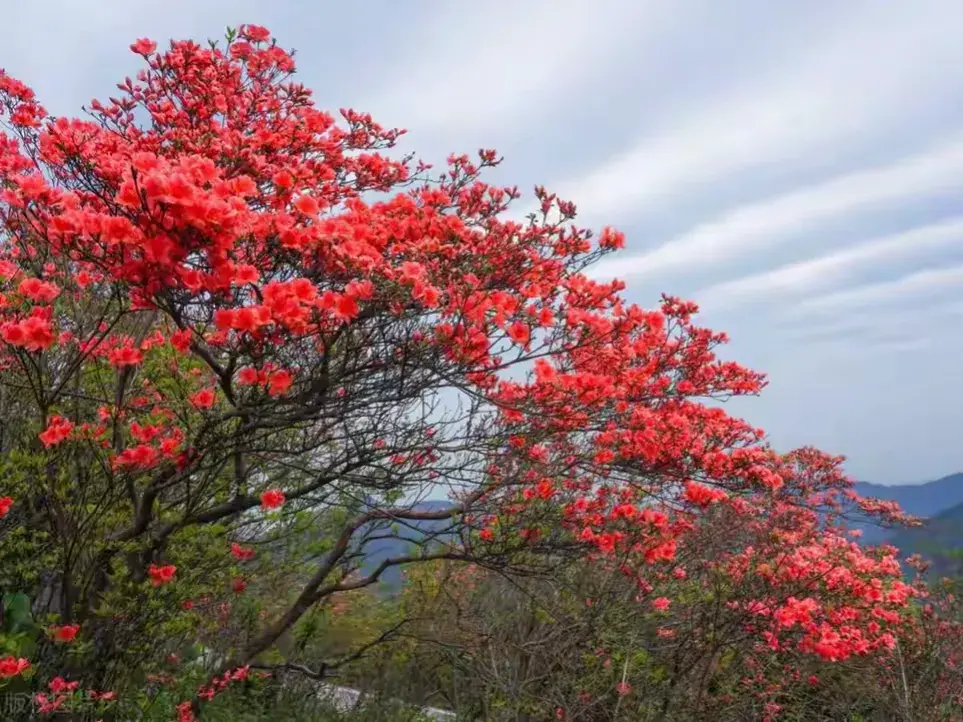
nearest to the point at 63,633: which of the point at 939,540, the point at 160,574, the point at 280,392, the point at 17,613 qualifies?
the point at 160,574

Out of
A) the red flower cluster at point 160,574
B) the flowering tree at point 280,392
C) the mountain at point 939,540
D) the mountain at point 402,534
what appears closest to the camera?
the flowering tree at point 280,392

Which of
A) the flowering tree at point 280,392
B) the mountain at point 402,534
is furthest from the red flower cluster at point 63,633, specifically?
the mountain at point 402,534

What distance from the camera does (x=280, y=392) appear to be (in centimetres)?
369

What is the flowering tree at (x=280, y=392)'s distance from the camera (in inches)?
138

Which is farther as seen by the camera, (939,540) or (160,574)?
(939,540)

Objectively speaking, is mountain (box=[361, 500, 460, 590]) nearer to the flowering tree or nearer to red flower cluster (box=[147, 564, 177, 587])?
the flowering tree

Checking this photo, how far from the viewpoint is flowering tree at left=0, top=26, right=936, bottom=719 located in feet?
11.5

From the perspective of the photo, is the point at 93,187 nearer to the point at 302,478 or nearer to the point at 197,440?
the point at 197,440

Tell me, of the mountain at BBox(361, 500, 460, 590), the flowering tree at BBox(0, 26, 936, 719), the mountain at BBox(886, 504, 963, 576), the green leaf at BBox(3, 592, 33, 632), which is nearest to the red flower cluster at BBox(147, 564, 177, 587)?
the flowering tree at BBox(0, 26, 936, 719)

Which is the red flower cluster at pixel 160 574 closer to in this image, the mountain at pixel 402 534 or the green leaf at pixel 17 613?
the green leaf at pixel 17 613

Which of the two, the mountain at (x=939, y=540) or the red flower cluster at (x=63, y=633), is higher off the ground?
the red flower cluster at (x=63, y=633)

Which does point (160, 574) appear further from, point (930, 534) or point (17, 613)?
point (930, 534)

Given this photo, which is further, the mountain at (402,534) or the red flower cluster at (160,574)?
the mountain at (402,534)

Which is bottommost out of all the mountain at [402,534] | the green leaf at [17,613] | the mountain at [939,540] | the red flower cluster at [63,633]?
the mountain at [939,540]
